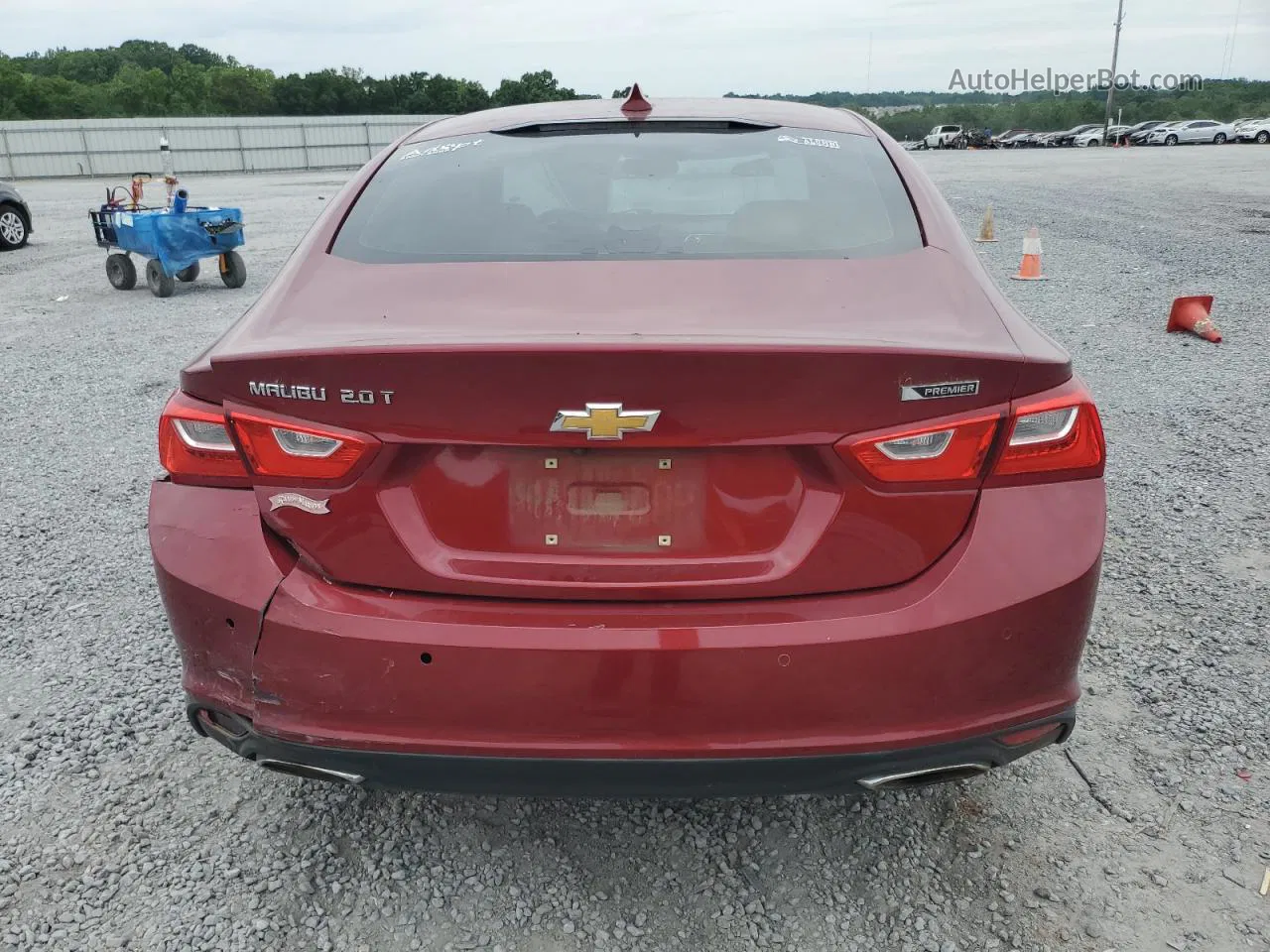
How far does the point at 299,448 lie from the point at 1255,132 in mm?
59892

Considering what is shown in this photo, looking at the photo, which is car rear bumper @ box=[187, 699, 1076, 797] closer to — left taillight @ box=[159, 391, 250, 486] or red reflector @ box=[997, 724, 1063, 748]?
red reflector @ box=[997, 724, 1063, 748]

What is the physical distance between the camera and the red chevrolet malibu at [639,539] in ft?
5.90

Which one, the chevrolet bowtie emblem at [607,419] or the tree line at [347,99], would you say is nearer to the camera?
the chevrolet bowtie emblem at [607,419]

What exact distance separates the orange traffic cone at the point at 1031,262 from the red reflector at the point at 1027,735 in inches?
356

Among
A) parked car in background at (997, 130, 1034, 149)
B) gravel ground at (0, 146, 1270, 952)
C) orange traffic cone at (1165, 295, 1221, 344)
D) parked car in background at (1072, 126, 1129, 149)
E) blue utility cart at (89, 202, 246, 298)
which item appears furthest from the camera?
parked car in background at (997, 130, 1034, 149)

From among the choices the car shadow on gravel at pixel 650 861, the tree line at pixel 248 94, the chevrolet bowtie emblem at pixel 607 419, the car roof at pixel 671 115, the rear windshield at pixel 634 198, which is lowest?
the car shadow on gravel at pixel 650 861

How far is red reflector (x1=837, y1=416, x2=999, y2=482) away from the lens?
1808 millimetres

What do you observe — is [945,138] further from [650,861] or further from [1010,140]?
[650,861]

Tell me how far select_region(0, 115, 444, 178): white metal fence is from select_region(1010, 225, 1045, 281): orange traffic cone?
30264 mm

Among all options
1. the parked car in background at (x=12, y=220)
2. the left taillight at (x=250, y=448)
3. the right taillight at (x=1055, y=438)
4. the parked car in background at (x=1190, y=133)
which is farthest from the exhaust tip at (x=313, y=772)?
the parked car in background at (x=1190, y=133)

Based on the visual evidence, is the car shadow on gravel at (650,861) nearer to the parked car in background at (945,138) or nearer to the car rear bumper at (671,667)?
the car rear bumper at (671,667)

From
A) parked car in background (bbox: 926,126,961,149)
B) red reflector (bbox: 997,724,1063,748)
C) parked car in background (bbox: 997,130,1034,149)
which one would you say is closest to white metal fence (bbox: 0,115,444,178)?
parked car in background (bbox: 926,126,961,149)

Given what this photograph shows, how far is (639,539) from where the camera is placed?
1.86 metres

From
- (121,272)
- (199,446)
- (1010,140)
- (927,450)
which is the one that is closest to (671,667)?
(927,450)
